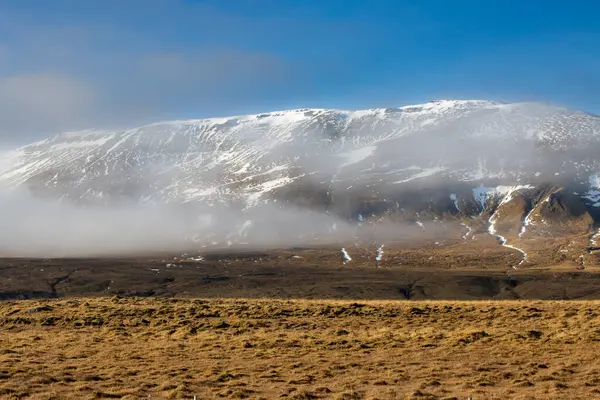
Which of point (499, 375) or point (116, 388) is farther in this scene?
point (499, 375)

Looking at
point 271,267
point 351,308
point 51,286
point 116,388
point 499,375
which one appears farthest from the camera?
point 271,267

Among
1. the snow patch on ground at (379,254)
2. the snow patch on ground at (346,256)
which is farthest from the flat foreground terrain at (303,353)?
the snow patch on ground at (379,254)

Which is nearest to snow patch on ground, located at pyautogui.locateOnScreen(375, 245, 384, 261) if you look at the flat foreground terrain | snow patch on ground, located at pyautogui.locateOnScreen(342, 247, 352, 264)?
snow patch on ground, located at pyautogui.locateOnScreen(342, 247, 352, 264)

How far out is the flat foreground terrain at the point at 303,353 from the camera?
17156mm

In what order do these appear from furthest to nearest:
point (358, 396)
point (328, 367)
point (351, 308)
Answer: point (351, 308) < point (328, 367) < point (358, 396)

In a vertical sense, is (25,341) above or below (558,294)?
above

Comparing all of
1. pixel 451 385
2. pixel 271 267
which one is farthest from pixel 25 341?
pixel 271 267

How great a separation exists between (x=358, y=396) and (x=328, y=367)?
164 inches

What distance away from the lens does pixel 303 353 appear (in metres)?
23.3

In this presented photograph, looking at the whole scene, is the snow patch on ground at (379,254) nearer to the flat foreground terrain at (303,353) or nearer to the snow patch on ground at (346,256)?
the snow patch on ground at (346,256)

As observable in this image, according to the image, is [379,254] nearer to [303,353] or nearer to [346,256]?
[346,256]

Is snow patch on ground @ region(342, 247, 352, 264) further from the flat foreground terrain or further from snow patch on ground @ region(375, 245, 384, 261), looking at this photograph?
the flat foreground terrain

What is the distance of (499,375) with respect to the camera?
61.5 feet

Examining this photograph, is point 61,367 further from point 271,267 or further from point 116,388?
point 271,267
